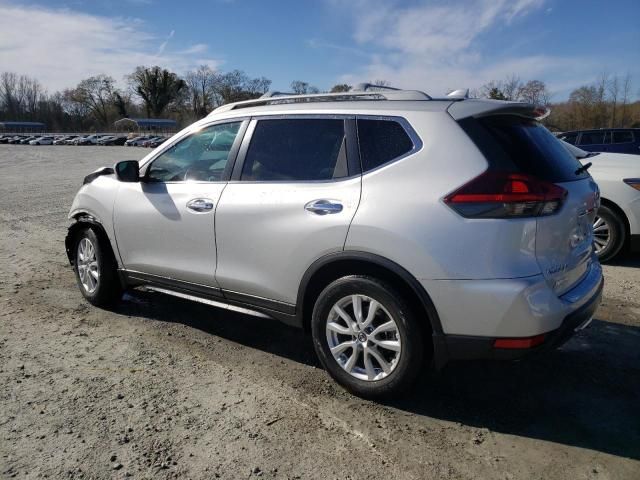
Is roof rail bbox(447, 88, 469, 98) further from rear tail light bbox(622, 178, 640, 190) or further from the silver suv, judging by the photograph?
rear tail light bbox(622, 178, 640, 190)

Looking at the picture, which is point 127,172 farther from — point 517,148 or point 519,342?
point 519,342

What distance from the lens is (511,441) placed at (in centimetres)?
274

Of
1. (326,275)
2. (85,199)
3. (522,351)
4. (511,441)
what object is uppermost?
(85,199)

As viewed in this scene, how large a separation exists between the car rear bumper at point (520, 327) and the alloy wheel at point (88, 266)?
3.26 metres

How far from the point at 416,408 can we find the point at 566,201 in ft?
4.72

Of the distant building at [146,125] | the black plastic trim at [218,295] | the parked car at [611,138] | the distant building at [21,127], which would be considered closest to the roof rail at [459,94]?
the black plastic trim at [218,295]

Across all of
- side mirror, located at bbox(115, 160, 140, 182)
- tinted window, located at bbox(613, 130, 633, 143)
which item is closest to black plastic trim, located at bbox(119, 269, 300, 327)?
side mirror, located at bbox(115, 160, 140, 182)

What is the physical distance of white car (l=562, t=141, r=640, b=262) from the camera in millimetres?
5871

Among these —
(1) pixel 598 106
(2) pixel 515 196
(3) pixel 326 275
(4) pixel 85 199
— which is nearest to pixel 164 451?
(3) pixel 326 275

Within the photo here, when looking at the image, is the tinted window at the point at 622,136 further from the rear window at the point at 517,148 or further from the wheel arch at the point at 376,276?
the wheel arch at the point at 376,276

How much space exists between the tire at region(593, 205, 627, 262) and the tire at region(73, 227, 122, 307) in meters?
5.13

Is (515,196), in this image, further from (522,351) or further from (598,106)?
(598,106)

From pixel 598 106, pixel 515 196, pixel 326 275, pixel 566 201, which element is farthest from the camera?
pixel 598 106

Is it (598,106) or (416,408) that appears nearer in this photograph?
(416,408)
